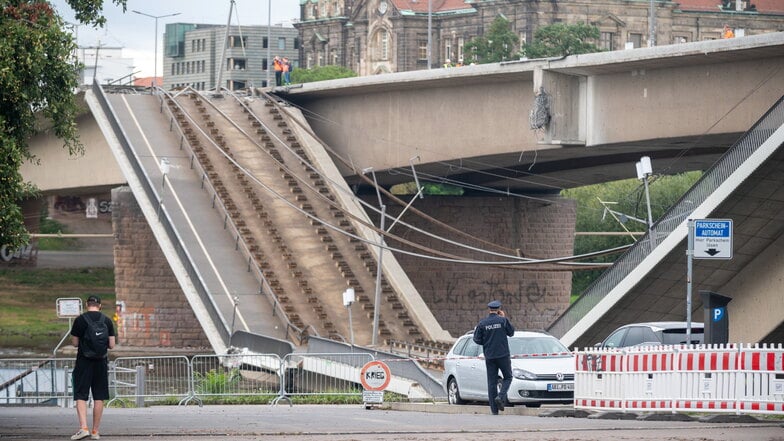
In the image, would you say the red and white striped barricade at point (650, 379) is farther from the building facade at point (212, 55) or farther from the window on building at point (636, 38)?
the building facade at point (212, 55)

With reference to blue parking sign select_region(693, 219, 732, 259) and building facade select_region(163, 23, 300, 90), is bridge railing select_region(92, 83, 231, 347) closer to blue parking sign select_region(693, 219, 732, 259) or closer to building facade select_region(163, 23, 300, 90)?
blue parking sign select_region(693, 219, 732, 259)

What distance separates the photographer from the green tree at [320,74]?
159000 mm

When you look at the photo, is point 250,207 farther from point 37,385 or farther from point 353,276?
point 37,385

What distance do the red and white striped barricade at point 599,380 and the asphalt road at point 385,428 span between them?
3.59 feet

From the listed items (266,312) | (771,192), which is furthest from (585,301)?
(266,312)

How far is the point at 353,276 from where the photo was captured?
146 ft

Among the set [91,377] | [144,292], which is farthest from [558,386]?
[144,292]

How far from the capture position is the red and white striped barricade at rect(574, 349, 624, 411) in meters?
21.7

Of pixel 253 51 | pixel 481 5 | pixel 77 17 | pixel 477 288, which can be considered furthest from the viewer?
pixel 253 51

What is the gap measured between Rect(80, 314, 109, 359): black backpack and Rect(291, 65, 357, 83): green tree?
141 meters

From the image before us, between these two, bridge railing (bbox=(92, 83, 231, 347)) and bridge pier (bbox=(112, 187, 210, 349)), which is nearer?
bridge railing (bbox=(92, 83, 231, 347))

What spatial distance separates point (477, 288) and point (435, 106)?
16.7 metres

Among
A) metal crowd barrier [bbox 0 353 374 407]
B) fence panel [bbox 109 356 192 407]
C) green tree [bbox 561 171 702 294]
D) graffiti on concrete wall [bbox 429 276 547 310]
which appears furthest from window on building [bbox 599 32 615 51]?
fence panel [bbox 109 356 192 407]

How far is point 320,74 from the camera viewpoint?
16038 centimetres
